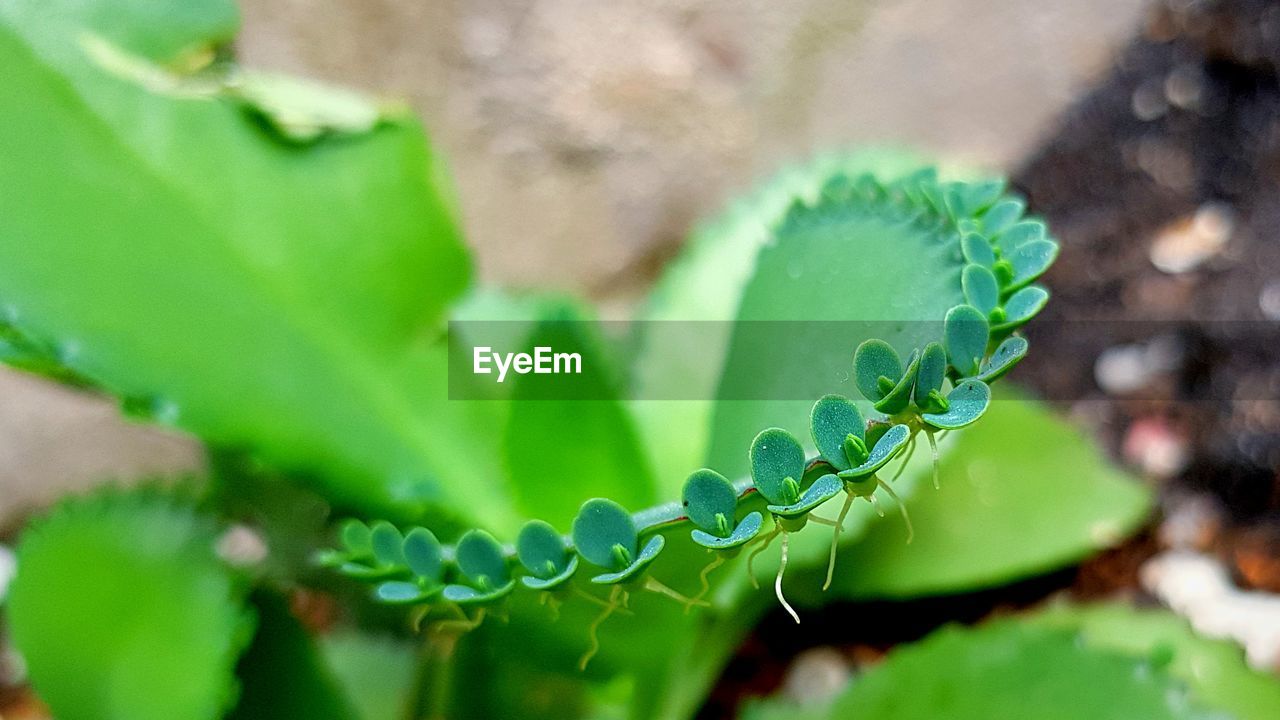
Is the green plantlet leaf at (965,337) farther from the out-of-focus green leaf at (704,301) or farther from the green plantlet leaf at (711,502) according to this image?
the out-of-focus green leaf at (704,301)

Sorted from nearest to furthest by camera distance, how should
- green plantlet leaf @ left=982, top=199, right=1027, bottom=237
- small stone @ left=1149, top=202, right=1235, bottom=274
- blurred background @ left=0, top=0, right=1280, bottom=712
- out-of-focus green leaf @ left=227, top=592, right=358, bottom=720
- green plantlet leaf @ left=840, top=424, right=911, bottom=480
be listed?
green plantlet leaf @ left=840, top=424, right=911, bottom=480 → green plantlet leaf @ left=982, top=199, right=1027, bottom=237 → out-of-focus green leaf @ left=227, top=592, right=358, bottom=720 → blurred background @ left=0, top=0, right=1280, bottom=712 → small stone @ left=1149, top=202, right=1235, bottom=274

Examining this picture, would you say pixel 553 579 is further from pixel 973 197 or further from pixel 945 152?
pixel 945 152

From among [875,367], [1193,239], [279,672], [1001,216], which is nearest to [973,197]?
[1001,216]

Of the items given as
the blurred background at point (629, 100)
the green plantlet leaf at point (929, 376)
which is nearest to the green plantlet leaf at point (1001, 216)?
the green plantlet leaf at point (929, 376)

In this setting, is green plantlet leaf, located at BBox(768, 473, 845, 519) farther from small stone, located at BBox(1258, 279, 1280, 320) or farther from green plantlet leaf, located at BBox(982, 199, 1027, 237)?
small stone, located at BBox(1258, 279, 1280, 320)

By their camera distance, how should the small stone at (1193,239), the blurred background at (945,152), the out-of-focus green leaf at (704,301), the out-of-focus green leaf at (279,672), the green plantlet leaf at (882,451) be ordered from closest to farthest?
the green plantlet leaf at (882,451)
the out-of-focus green leaf at (279,672)
the out-of-focus green leaf at (704,301)
the blurred background at (945,152)
the small stone at (1193,239)

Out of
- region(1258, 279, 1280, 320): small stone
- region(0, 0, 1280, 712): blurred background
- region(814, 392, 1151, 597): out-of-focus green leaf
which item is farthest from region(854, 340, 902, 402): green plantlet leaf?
region(1258, 279, 1280, 320): small stone

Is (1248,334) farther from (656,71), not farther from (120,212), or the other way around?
(120,212)
